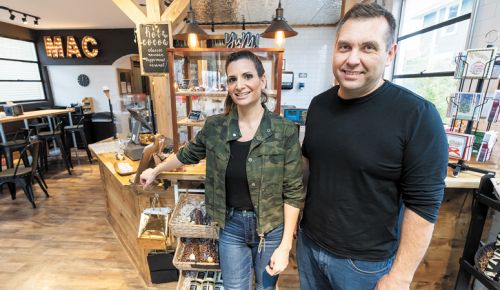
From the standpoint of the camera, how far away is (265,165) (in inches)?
46.7

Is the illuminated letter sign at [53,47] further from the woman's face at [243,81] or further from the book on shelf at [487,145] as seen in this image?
the book on shelf at [487,145]

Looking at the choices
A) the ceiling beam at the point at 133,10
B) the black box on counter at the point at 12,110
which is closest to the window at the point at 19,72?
the black box on counter at the point at 12,110

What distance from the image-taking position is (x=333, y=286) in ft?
3.61

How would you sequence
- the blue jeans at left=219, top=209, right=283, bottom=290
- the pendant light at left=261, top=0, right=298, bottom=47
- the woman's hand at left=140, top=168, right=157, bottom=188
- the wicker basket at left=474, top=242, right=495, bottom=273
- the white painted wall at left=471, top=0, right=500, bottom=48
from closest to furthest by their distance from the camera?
1. the blue jeans at left=219, top=209, right=283, bottom=290
2. the wicker basket at left=474, top=242, right=495, bottom=273
3. the woman's hand at left=140, top=168, right=157, bottom=188
4. the white painted wall at left=471, top=0, right=500, bottom=48
5. the pendant light at left=261, top=0, right=298, bottom=47

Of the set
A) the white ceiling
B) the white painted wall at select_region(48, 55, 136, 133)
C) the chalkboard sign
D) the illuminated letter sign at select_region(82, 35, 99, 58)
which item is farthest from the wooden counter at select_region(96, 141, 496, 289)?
the illuminated letter sign at select_region(82, 35, 99, 58)

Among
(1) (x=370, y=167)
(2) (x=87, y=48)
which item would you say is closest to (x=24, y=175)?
(1) (x=370, y=167)

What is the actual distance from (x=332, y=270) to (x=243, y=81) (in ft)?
3.05

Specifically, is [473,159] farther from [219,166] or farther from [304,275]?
[219,166]

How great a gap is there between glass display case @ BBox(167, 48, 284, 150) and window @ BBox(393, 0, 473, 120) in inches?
77.0

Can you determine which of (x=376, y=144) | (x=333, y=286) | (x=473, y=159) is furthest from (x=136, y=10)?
(x=473, y=159)

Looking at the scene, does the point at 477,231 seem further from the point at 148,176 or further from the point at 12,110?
the point at 12,110

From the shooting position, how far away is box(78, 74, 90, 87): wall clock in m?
7.14

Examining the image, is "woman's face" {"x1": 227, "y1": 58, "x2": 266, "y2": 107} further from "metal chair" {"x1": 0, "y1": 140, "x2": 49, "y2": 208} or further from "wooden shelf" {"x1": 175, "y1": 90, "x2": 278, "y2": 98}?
"metal chair" {"x1": 0, "y1": 140, "x2": 49, "y2": 208}

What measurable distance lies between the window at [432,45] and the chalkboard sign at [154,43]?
315 centimetres
